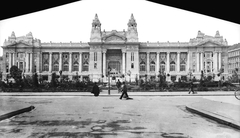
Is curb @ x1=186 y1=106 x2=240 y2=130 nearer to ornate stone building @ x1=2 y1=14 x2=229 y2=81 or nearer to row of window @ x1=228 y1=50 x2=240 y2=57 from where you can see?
ornate stone building @ x1=2 y1=14 x2=229 y2=81

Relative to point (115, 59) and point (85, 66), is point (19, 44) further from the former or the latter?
point (115, 59)

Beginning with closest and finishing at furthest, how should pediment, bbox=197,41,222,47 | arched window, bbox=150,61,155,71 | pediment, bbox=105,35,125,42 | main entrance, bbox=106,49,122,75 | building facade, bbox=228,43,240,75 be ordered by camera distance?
1. building facade, bbox=228,43,240,75
2. pediment, bbox=105,35,125,42
3. pediment, bbox=197,41,222,47
4. main entrance, bbox=106,49,122,75
5. arched window, bbox=150,61,155,71

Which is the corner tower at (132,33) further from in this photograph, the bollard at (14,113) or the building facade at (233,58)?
the bollard at (14,113)

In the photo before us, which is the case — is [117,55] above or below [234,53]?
below

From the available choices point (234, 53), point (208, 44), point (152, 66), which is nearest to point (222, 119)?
point (152, 66)

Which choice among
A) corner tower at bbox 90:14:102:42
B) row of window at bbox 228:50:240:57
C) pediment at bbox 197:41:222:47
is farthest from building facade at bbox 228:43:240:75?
corner tower at bbox 90:14:102:42

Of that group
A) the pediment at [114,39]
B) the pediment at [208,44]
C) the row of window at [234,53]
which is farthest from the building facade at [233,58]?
the pediment at [114,39]

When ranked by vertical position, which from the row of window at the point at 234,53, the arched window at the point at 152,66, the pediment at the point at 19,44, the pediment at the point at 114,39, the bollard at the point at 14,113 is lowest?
the bollard at the point at 14,113

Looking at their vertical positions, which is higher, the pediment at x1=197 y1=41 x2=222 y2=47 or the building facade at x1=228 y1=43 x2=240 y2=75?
the pediment at x1=197 y1=41 x2=222 y2=47

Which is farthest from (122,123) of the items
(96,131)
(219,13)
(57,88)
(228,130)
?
(57,88)

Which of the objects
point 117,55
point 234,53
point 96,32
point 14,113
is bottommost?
point 14,113
